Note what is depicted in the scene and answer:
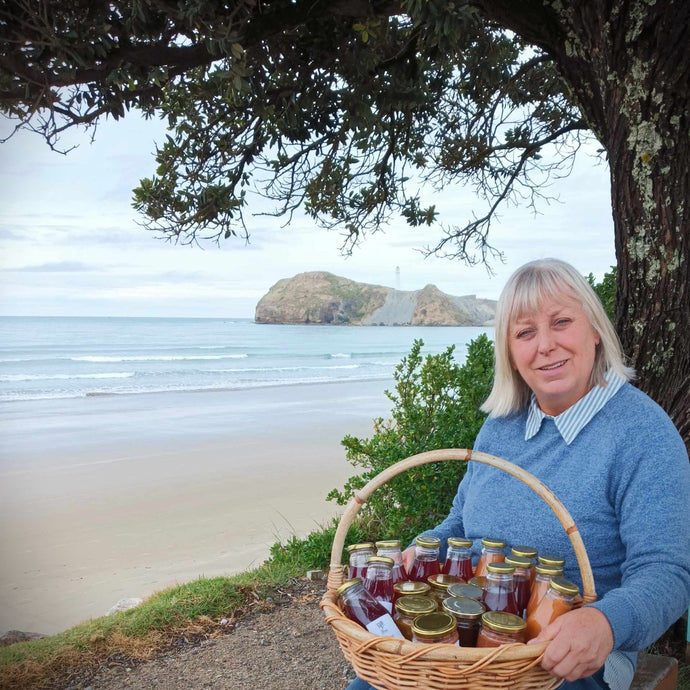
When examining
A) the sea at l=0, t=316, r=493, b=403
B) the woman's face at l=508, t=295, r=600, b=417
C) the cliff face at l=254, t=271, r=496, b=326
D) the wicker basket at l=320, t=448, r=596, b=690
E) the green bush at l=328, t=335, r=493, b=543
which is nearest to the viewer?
the wicker basket at l=320, t=448, r=596, b=690

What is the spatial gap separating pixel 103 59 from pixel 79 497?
20.9 feet

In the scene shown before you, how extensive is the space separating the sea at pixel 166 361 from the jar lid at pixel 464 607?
1527 cm

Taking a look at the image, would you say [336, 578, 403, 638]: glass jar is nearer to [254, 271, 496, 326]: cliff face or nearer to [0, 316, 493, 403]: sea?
[0, 316, 493, 403]: sea

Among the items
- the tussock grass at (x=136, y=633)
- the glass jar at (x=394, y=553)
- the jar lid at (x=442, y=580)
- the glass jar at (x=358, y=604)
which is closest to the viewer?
the glass jar at (x=358, y=604)

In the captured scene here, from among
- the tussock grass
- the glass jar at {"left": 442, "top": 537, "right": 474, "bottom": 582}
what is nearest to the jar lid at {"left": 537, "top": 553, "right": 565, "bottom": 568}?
the glass jar at {"left": 442, "top": 537, "right": 474, "bottom": 582}

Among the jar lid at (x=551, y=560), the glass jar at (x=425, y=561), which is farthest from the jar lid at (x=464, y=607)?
the glass jar at (x=425, y=561)

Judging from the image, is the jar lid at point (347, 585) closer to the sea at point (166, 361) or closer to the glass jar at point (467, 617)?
the glass jar at point (467, 617)

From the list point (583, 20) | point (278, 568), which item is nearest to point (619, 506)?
point (583, 20)

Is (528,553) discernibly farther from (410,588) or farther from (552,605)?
(410,588)

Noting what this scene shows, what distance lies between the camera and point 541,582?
1.73 metres

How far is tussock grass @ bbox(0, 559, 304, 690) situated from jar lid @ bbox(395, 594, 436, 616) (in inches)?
102

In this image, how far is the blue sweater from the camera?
5.66 feet

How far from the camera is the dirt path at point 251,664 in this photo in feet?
11.3

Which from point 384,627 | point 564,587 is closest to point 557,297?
point 564,587
